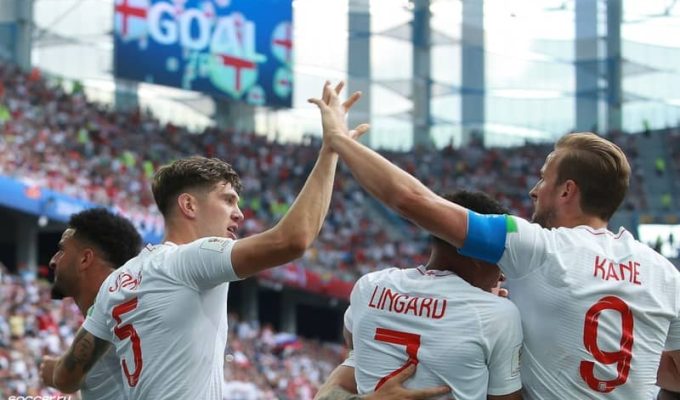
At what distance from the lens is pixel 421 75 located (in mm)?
39531

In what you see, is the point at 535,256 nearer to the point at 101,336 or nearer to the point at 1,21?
the point at 101,336

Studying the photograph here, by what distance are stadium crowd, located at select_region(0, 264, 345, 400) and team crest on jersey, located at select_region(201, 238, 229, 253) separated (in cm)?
818

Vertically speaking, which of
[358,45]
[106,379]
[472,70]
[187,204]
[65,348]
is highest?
[358,45]

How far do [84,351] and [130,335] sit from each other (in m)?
0.39

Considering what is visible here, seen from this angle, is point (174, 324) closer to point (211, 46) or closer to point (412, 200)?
point (412, 200)

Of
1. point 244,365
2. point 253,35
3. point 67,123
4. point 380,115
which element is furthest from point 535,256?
point 380,115

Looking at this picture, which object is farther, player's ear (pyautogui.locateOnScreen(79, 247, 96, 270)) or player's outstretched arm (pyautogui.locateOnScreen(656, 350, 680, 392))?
player's ear (pyautogui.locateOnScreen(79, 247, 96, 270))

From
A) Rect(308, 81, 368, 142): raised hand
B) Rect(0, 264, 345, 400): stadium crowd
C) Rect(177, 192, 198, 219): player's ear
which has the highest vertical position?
Rect(308, 81, 368, 142): raised hand

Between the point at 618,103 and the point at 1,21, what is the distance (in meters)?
19.9

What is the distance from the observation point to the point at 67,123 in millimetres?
26891

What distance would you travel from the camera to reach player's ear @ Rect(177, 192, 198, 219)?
380 centimetres

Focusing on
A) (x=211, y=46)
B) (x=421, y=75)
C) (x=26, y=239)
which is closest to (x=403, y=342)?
(x=26, y=239)

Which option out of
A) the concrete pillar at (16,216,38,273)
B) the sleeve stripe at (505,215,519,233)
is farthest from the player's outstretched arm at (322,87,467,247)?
the concrete pillar at (16,216,38,273)

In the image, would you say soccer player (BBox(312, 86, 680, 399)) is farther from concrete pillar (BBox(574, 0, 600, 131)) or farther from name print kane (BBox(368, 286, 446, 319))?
concrete pillar (BBox(574, 0, 600, 131))
